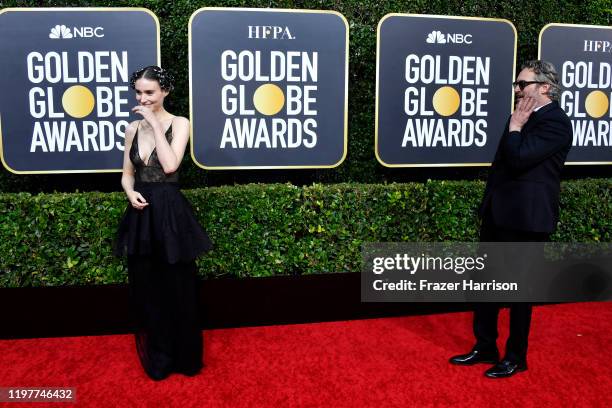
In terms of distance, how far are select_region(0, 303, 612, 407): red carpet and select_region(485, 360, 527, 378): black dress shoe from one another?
44mm

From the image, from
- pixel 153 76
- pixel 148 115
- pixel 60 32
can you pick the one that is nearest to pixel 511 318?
pixel 148 115

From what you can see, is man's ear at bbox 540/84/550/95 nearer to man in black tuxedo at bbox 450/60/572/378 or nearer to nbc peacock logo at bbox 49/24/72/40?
man in black tuxedo at bbox 450/60/572/378

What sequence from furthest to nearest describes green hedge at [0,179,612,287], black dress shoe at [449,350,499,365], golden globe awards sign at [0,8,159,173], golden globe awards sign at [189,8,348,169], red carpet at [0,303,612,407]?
golden globe awards sign at [189,8,348,169] → golden globe awards sign at [0,8,159,173] → green hedge at [0,179,612,287] → black dress shoe at [449,350,499,365] → red carpet at [0,303,612,407]

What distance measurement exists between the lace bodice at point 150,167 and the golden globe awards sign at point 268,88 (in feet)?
4.08

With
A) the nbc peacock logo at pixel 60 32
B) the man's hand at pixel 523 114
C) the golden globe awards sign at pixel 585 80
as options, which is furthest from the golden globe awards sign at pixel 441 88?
the nbc peacock logo at pixel 60 32

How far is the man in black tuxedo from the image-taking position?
3230mm

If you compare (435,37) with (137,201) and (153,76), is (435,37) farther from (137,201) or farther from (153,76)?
(137,201)

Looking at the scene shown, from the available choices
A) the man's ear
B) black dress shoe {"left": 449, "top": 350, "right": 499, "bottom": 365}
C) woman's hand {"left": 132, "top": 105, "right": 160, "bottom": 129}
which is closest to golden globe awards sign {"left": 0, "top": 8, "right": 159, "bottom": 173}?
woman's hand {"left": 132, "top": 105, "right": 160, "bottom": 129}

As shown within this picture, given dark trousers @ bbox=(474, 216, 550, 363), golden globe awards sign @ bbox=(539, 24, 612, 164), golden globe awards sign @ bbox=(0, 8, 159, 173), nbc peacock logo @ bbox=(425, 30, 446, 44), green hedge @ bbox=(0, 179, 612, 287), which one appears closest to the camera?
dark trousers @ bbox=(474, 216, 550, 363)

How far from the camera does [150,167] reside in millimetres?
3297

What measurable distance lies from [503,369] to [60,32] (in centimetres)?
421

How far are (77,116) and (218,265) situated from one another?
5.61 feet

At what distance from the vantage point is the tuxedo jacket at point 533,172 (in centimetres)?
322

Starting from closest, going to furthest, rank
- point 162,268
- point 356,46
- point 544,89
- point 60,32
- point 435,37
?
point 544,89 < point 162,268 < point 60,32 < point 435,37 < point 356,46
